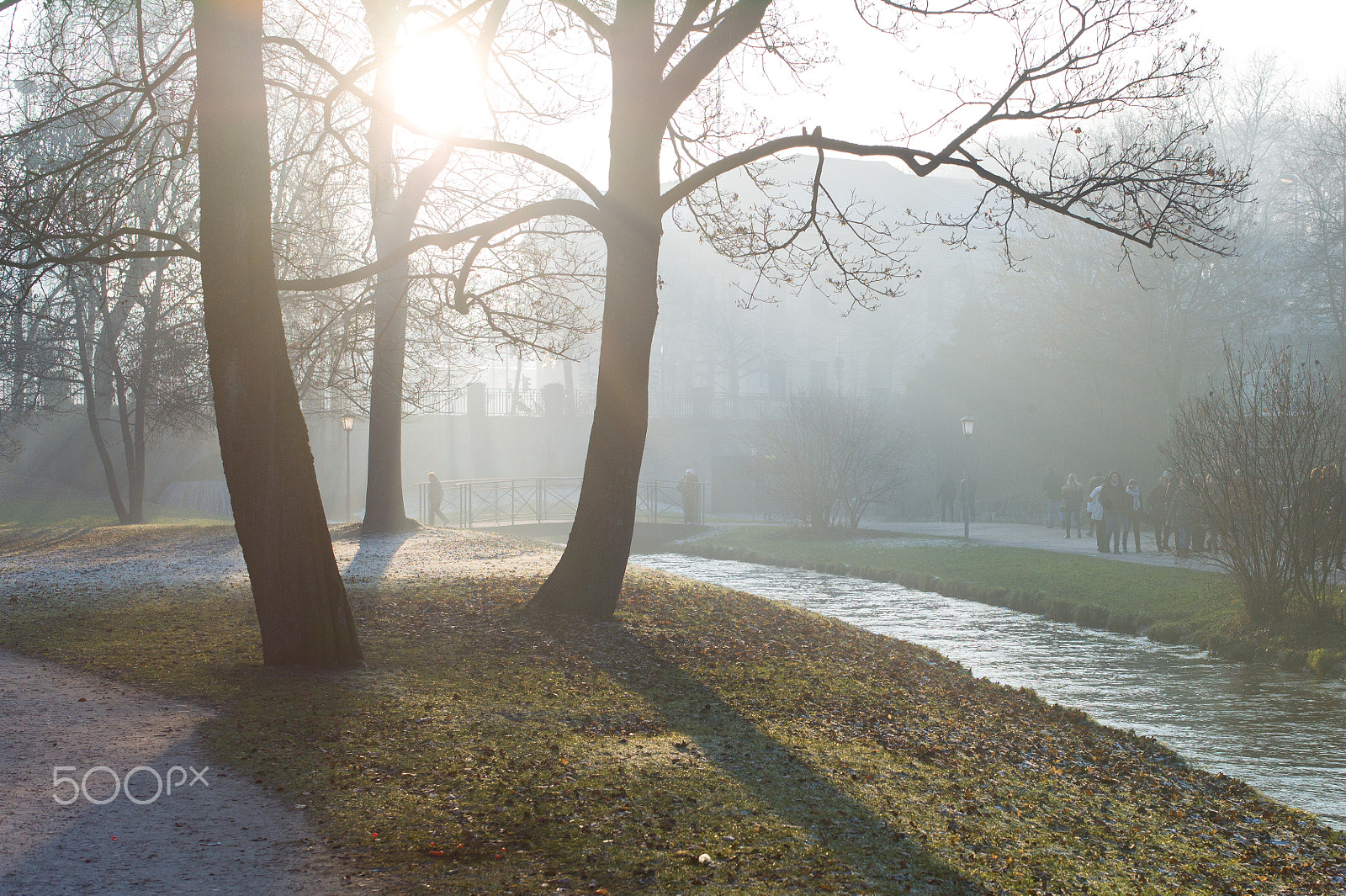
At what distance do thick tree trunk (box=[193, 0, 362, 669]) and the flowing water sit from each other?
6.54m

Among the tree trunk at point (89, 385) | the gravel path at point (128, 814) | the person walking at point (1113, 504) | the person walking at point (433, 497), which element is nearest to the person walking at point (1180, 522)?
the person walking at point (1113, 504)

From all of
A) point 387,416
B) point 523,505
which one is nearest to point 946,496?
point 523,505

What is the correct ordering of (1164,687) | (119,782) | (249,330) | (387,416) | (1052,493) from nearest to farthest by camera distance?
(119,782), (249,330), (1164,687), (387,416), (1052,493)

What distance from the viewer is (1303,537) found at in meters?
11.5

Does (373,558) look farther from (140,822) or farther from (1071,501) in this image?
(1071,501)

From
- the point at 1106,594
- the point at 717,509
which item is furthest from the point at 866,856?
the point at 717,509

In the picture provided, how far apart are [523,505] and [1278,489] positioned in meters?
22.7

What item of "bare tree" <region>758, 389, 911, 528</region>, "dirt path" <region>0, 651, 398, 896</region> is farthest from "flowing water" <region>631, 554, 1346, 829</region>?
"bare tree" <region>758, 389, 911, 528</region>

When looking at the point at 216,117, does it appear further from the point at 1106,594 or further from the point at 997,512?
the point at 997,512

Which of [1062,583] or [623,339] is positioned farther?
[1062,583]

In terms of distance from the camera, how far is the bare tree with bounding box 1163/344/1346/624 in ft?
37.3

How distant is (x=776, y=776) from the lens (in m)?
5.29

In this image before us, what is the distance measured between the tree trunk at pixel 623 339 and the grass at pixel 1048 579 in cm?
754

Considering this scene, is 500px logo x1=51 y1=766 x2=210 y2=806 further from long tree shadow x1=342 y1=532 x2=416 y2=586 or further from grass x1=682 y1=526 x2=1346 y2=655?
grass x1=682 y1=526 x2=1346 y2=655
